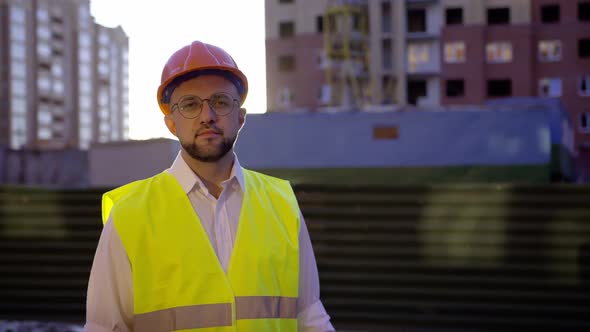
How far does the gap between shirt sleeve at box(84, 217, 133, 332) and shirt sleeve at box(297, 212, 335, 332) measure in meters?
0.69

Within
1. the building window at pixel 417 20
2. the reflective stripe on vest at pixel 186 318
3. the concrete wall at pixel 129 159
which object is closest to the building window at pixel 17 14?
the building window at pixel 417 20

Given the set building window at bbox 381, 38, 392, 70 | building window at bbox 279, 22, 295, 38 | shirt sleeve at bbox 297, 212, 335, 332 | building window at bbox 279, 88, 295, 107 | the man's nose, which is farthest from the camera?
building window at bbox 279, 88, 295, 107

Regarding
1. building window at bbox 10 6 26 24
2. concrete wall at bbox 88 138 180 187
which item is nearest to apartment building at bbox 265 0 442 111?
concrete wall at bbox 88 138 180 187

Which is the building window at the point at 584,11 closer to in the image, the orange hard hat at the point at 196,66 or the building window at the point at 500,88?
the building window at the point at 500,88

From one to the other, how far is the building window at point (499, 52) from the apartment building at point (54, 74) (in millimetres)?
43747

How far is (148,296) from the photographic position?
8.46ft

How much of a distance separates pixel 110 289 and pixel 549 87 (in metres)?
48.0

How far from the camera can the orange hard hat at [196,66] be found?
276 cm

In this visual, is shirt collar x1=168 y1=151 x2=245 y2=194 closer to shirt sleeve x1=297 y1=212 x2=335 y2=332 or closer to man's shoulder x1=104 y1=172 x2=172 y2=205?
man's shoulder x1=104 y1=172 x2=172 y2=205

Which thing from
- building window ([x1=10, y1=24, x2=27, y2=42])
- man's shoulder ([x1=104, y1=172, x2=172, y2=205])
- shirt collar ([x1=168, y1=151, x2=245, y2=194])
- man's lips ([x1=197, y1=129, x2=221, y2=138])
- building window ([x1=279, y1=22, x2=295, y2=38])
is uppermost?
building window ([x1=10, y1=24, x2=27, y2=42])

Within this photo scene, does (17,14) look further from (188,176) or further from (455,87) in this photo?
(188,176)

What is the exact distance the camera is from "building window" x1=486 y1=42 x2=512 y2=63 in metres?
46.8

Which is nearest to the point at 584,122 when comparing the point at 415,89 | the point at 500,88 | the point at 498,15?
the point at 500,88

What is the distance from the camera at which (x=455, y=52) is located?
155 feet
